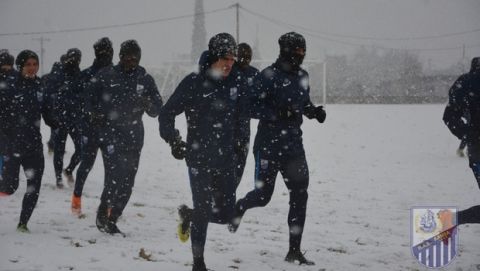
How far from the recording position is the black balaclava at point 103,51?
6723mm

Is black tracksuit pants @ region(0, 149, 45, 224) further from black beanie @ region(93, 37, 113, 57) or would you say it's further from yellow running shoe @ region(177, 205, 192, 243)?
yellow running shoe @ region(177, 205, 192, 243)

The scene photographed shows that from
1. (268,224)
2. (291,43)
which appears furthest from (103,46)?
(268,224)

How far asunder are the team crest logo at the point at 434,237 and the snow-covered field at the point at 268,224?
0.13 metres

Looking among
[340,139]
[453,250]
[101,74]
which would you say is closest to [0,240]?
[101,74]

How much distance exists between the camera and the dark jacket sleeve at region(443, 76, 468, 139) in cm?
522

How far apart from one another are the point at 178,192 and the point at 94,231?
10.7ft

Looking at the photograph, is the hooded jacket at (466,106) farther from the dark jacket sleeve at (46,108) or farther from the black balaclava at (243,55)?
the dark jacket sleeve at (46,108)

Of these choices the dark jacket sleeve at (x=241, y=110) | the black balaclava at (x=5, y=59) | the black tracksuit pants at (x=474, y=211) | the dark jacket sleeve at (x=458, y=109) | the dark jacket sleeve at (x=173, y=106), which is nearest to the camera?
the dark jacket sleeve at (x=173, y=106)

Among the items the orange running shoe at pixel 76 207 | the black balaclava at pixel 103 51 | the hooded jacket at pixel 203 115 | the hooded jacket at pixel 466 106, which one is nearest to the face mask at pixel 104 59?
the black balaclava at pixel 103 51

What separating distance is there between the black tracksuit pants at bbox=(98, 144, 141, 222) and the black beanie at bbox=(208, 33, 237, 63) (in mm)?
2038

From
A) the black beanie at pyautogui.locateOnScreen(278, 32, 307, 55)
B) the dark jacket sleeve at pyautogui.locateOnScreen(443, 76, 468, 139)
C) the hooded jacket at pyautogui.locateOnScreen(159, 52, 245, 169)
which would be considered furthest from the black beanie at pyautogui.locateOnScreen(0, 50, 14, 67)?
the dark jacket sleeve at pyautogui.locateOnScreen(443, 76, 468, 139)

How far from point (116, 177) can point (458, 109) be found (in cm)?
387

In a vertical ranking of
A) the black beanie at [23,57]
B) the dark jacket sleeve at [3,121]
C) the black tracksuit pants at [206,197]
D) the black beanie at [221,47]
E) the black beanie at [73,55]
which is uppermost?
the black beanie at [73,55]

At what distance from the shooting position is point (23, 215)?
5.63 meters
